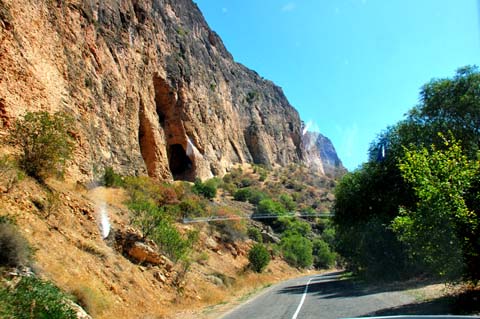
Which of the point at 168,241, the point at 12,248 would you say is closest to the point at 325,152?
the point at 168,241

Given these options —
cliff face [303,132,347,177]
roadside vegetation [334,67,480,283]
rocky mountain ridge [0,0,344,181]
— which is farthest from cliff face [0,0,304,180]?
cliff face [303,132,347,177]

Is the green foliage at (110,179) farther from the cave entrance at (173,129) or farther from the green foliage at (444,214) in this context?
the cave entrance at (173,129)

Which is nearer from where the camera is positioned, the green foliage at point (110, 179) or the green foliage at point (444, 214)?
the green foliage at point (444, 214)

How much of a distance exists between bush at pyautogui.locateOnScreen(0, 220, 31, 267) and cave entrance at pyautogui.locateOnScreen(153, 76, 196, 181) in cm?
3479

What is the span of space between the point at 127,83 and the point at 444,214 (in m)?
28.4

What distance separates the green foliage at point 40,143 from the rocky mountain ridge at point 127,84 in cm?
175

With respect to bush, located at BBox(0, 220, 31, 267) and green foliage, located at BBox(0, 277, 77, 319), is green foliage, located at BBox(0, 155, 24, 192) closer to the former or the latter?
bush, located at BBox(0, 220, 31, 267)

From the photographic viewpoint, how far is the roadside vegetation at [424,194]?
9750 mm

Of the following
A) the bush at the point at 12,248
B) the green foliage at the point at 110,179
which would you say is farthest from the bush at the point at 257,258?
the bush at the point at 12,248

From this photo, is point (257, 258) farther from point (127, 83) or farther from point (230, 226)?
point (127, 83)

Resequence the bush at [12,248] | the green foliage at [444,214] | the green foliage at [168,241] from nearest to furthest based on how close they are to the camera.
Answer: the bush at [12,248] → the green foliage at [444,214] → the green foliage at [168,241]

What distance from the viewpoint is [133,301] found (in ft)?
43.2

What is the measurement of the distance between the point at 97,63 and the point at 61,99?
801 centimetres

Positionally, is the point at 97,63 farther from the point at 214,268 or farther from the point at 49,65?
the point at 214,268
